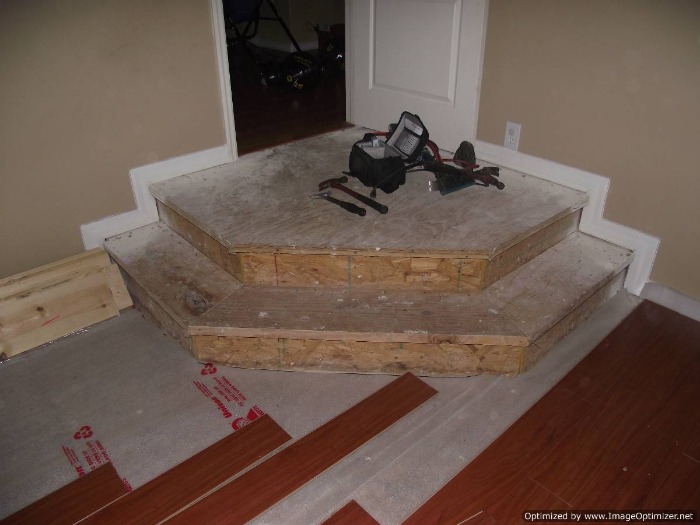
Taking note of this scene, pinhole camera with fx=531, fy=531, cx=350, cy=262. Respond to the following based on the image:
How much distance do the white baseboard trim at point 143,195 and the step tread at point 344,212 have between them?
50 mm

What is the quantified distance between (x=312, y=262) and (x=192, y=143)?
99 cm

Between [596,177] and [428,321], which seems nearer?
[428,321]

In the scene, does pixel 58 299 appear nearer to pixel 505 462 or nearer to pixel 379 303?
pixel 379 303

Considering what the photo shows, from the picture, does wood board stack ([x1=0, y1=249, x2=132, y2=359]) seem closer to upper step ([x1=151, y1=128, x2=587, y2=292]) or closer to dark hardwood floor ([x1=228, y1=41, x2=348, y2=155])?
upper step ([x1=151, y1=128, x2=587, y2=292])

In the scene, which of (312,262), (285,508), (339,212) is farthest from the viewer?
(339,212)

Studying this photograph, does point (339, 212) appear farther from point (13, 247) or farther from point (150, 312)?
point (13, 247)

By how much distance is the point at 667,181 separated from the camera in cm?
208

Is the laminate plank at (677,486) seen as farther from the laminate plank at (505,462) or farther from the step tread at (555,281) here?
the step tread at (555,281)

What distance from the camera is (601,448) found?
1.65m

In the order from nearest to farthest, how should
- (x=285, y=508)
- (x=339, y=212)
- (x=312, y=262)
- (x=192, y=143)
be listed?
(x=285, y=508), (x=312, y=262), (x=339, y=212), (x=192, y=143)

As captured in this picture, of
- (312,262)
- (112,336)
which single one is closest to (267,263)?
(312,262)

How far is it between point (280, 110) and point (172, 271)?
1983mm

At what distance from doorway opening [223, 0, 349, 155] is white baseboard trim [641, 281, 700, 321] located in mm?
1916

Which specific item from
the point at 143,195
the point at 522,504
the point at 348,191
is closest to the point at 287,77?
the point at 143,195
